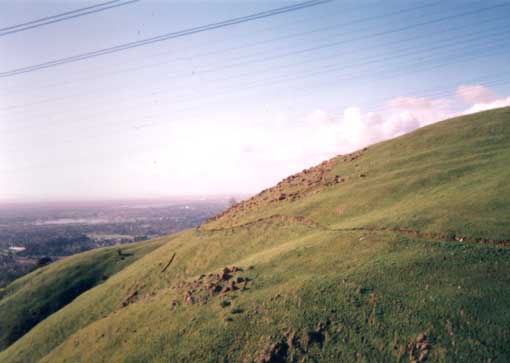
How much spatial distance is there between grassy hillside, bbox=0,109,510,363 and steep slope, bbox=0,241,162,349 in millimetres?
9274

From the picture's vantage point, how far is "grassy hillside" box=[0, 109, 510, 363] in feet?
56.9

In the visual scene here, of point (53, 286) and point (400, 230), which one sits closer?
point (400, 230)

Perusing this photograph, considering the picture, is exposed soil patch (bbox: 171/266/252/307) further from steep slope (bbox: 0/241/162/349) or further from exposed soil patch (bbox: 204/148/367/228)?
steep slope (bbox: 0/241/162/349)

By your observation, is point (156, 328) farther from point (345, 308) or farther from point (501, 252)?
point (501, 252)

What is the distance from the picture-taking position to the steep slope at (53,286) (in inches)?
1788

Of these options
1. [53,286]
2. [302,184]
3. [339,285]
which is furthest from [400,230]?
[53,286]

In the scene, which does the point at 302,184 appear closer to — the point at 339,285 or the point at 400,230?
the point at 400,230

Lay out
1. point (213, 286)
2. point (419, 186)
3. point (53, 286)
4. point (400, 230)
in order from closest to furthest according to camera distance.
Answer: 1. point (400, 230)
2. point (213, 286)
3. point (419, 186)
4. point (53, 286)

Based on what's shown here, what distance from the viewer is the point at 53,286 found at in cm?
5347

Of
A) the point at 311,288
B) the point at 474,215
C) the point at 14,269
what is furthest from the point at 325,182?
the point at 14,269

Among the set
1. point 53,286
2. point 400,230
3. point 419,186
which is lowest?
point 53,286

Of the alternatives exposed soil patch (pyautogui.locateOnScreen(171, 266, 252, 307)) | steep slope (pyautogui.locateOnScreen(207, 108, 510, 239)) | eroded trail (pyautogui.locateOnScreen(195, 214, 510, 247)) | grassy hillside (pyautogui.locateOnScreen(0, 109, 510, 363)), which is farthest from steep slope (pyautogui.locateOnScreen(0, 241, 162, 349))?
exposed soil patch (pyautogui.locateOnScreen(171, 266, 252, 307))

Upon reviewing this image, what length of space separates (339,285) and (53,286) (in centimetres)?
5432

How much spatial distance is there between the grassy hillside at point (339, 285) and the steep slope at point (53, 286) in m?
9.27
